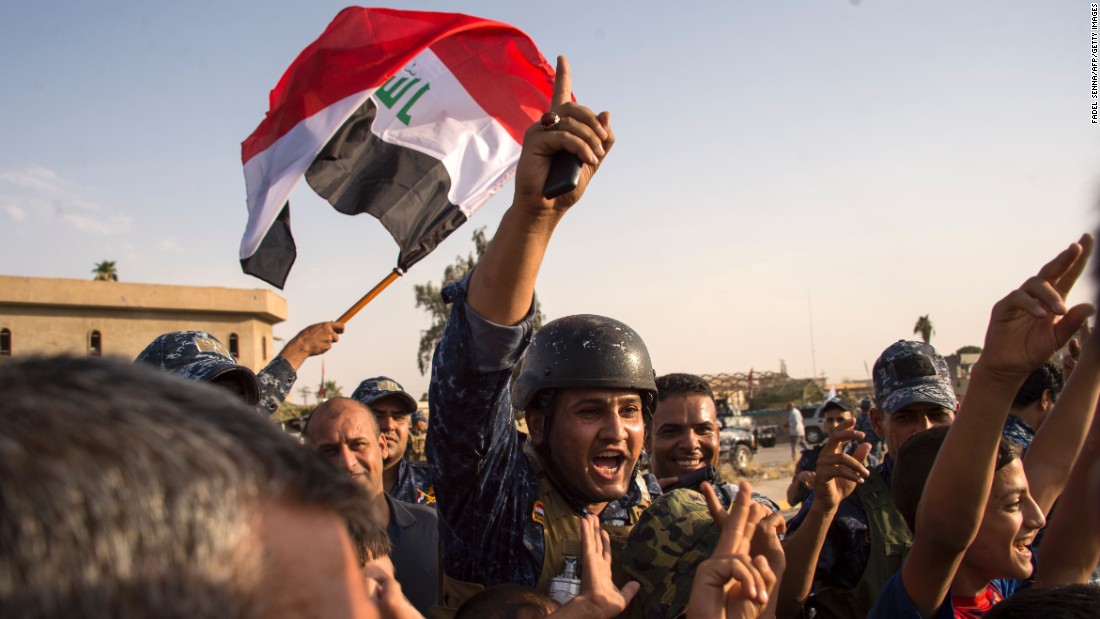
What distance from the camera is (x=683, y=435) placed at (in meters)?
4.64

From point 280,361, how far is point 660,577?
11.9 feet

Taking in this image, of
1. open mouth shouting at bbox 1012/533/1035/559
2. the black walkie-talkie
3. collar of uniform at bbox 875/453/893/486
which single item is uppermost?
the black walkie-talkie

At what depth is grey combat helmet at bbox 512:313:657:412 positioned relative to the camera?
2908 mm

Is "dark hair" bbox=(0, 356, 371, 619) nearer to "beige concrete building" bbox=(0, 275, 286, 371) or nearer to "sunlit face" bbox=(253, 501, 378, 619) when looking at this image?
"sunlit face" bbox=(253, 501, 378, 619)

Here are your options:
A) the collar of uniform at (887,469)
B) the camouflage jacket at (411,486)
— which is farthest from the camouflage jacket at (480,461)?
the camouflage jacket at (411,486)

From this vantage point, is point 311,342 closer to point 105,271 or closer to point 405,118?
point 405,118

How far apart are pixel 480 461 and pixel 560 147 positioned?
929mm

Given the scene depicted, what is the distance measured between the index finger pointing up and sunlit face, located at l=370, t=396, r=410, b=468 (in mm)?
4217

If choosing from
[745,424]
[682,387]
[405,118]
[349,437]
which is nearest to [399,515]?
[349,437]

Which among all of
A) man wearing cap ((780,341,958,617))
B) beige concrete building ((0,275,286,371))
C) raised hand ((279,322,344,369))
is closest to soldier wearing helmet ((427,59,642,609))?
man wearing cap ((780,341,958,617))

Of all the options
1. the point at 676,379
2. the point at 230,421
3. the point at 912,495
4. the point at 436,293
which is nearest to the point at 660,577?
the point at 912,495

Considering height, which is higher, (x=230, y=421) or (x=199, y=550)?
(x=230, y=421)

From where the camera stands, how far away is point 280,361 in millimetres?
5328

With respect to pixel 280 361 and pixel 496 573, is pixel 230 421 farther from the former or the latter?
pixel 280 361
